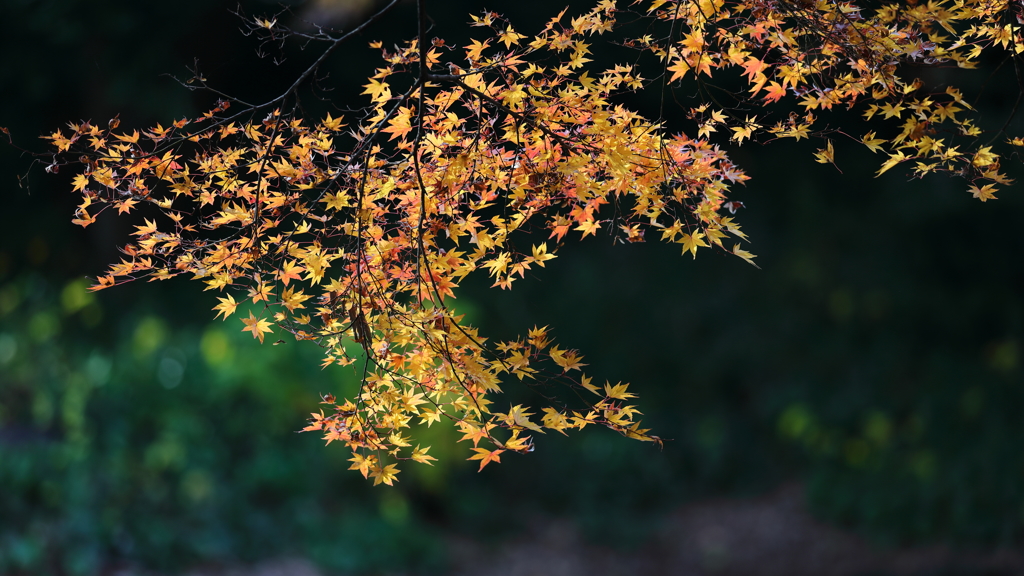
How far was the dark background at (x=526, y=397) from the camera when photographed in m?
3.85

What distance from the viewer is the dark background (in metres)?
3.85

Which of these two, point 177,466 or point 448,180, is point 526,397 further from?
point 448,180

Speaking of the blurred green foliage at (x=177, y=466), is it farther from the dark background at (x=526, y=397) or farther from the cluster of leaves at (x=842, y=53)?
the cluster of leaves at (x=842, y=53)

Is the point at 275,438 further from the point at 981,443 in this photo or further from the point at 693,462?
the point at 981,443

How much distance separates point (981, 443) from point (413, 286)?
4.14 metres

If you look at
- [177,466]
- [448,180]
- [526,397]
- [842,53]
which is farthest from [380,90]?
[526,397]

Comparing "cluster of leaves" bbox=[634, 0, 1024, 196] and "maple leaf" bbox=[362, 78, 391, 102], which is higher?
"cluster of leaves" bbox=[634, 0, 1024, 196]

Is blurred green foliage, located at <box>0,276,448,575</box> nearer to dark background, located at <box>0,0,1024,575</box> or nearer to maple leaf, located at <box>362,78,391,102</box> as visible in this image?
dark background, located at <box>0,0,1024,575</box>

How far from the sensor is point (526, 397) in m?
4.94

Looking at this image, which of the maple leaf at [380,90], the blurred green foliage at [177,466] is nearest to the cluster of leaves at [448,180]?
the maple leaf at [380,90]

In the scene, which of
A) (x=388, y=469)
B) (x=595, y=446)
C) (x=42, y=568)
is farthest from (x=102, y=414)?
(x=388, y=469)

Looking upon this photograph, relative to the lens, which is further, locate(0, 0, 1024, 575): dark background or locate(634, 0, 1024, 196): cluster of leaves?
locate(0, 0, 1024, 575): dark background

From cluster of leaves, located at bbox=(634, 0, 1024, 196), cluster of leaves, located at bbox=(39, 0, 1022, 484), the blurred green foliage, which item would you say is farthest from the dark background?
cluster of leaves, located at bbox=(634, 0, 1024, 196)

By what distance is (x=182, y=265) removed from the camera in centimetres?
133
